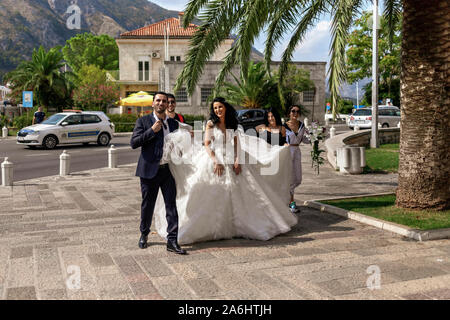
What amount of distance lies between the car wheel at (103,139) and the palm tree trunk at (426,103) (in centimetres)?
1859

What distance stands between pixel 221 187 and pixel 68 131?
18.0 meters

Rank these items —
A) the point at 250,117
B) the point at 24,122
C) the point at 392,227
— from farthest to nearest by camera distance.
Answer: the point at 24,122 → the point at 250,117 → the point at 392,227

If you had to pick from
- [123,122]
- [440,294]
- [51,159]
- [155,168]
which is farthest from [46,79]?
[440,294]

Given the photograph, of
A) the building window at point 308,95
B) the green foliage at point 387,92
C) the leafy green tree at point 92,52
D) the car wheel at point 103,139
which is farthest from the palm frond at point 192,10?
the leafy green tree at point 92,52

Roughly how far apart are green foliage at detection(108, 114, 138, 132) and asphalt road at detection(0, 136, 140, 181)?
10.9m

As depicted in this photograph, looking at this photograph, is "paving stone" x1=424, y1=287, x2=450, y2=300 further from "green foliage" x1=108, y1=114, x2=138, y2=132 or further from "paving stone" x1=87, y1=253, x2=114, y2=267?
"green foliage" x1=108, y1=114, x2=138, y2=132

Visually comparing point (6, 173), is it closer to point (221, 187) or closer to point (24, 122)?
point (221, 187)

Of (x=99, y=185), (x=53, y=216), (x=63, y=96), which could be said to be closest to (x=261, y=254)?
(x=53, y=216)

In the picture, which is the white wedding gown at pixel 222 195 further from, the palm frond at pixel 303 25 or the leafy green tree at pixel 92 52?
the leafy green tree at pixel 92 52

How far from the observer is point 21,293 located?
4.15 metres

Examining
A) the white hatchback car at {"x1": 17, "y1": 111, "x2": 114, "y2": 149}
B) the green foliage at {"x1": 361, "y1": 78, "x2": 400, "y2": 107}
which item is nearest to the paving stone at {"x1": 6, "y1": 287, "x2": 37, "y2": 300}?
the white hatchback car at {"x1": 17, "y1": 111, "x2": 114, "y2": 149}

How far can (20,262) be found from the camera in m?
5.13

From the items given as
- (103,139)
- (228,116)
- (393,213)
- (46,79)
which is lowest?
(393,213)
